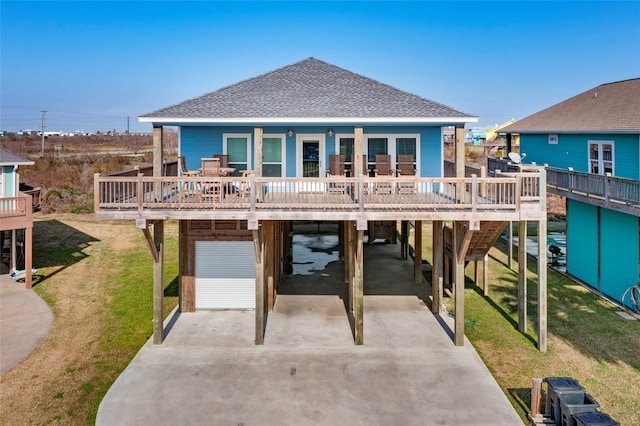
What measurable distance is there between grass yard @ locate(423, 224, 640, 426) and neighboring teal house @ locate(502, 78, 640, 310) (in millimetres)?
1203

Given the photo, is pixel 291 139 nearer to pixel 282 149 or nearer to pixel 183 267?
pixel 282 149

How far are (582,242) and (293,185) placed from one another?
38.9 feet

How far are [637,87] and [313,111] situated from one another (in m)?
14.6

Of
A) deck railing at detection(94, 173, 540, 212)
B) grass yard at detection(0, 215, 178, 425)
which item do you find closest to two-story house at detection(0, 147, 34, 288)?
grass yard at detection(0, 215, 178, 425)

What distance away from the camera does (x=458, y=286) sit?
12305 mm

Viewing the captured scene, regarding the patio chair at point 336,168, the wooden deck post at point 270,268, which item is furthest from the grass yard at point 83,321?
the patio chair at point 336,168

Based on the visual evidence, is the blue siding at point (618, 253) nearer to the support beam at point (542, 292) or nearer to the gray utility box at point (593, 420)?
the support beam at point (542, 292)

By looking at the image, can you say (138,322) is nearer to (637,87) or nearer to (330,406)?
(330,406)

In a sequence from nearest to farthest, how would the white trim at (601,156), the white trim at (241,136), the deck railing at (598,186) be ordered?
the deck railing at (598,186), the white trim at (241,136), the white trim at (601,156)

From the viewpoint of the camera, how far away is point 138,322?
14.2 metres

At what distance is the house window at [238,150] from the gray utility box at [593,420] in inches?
429

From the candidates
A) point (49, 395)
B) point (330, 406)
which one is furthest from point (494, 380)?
point (49, 395)

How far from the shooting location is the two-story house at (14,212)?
55.7 ft

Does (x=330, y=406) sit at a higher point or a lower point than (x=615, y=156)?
lower
